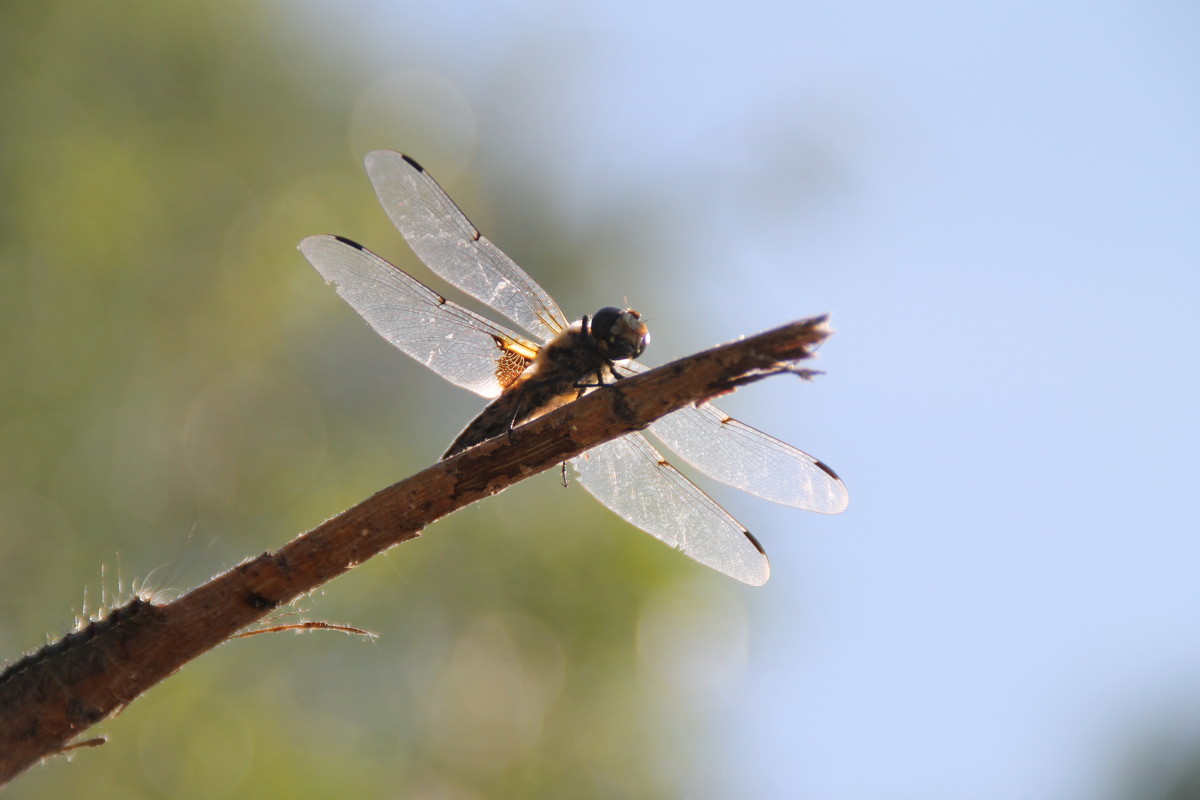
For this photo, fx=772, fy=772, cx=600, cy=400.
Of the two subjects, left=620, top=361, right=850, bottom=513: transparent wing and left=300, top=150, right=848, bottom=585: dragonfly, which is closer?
left=620, top=361, right=850, bottom=513: transparent wing

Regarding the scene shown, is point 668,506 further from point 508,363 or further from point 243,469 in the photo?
point 243,469

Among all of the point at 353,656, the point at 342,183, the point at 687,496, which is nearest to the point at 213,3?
the point at 342,183

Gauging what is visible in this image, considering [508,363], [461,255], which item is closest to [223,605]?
[508,363]

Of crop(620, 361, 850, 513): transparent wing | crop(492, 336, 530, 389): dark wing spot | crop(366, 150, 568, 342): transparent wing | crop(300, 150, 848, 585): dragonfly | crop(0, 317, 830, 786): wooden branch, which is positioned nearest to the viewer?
crop(0, 317, 830, 786): wooden branch

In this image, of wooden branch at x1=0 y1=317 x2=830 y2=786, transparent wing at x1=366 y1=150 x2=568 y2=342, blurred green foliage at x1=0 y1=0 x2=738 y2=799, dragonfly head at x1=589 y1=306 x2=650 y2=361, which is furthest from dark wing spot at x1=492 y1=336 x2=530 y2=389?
blurred green foliage at x1=0 y1=0 x2=738 y2=799

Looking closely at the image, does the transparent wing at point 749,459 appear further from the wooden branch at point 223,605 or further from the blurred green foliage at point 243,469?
the blurred green foliage at point 243,469

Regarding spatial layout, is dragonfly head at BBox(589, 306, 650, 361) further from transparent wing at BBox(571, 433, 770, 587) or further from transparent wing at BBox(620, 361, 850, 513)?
transparent wing at BBox(571, 433, 770, 587)

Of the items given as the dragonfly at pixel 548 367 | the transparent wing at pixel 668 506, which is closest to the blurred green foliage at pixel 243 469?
the dragonfly at pixel 548 367
